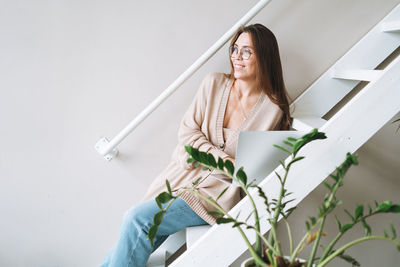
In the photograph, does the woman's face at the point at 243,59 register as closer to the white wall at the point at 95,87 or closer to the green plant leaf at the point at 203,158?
the white wall at the point at 95,87

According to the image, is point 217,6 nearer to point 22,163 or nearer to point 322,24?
point 322,24

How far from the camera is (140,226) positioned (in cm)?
139

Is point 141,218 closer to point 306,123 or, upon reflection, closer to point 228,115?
point 228,115

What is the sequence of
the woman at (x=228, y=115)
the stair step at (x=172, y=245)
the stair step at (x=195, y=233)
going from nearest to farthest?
the stair step at (x=195, y=233) < the woman at (x=228, y=115) < the stair step at (x=172, y=245)

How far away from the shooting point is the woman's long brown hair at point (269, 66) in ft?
4.91

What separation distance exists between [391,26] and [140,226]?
1.25m

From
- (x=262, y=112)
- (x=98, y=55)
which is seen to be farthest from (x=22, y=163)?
(x=262, y=112)

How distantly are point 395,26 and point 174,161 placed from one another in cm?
102

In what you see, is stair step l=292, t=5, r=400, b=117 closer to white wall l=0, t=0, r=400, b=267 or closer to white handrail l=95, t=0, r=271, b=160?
white wall l=0, t=0, r=400, b=267

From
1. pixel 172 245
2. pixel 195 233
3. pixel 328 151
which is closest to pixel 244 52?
pixel 328 151

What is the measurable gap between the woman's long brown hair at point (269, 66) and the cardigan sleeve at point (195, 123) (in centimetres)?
13

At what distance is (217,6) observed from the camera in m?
1.64

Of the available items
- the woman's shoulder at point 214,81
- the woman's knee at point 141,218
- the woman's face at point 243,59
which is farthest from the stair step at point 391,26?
the woman's knee at point 141,218

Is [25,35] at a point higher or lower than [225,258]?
higher
